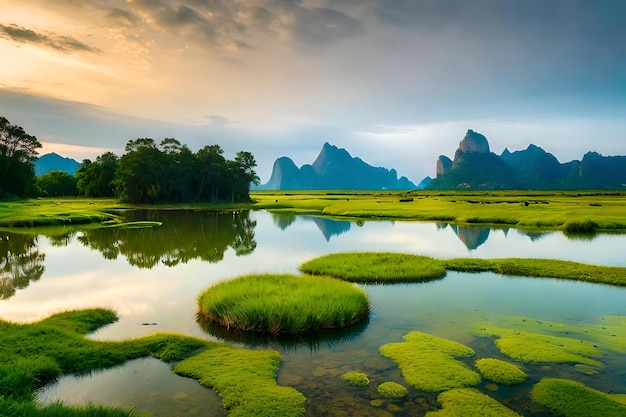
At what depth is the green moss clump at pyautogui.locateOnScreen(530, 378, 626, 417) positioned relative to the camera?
8914mm

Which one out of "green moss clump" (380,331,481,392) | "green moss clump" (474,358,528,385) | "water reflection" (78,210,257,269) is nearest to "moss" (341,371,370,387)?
"green moss clump" (380,331,481,392)

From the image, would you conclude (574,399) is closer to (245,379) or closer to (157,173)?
(245,379)

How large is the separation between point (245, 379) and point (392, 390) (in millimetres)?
3916

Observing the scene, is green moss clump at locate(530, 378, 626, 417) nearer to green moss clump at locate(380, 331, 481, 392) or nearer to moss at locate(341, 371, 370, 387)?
green moss clump at locate(380, 331, 481, 392)

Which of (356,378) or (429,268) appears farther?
(429,268)

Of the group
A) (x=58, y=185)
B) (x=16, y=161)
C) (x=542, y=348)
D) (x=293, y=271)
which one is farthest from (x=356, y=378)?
(x=58, y=185)

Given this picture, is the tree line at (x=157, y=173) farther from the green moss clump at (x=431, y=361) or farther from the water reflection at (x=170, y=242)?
the green moss clump at (x=431, y=361)

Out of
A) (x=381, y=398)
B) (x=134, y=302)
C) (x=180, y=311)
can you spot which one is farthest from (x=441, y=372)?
(x=134, y=302)

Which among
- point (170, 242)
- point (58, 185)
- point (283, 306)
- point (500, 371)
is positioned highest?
point (58, 185)

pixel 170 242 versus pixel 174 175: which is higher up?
pixel 174 175

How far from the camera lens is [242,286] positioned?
1750cm

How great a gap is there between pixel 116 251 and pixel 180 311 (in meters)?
18.2

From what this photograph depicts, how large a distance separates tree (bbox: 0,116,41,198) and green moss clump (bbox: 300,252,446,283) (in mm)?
85591

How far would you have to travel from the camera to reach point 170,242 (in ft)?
120
